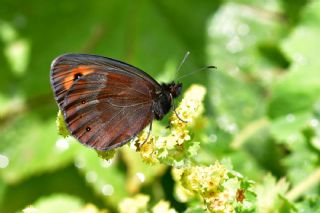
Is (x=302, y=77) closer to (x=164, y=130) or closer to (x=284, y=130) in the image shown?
(x=284, y=130)

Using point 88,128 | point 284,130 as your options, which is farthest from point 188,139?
point 284,130

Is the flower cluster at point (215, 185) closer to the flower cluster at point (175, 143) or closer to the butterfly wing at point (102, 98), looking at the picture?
the flower cluster at point (175, 143)

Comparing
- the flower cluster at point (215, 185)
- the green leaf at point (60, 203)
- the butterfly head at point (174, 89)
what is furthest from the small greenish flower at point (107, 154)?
the green leaf at point (60, 203)

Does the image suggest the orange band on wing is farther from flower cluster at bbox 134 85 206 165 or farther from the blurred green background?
the blurred green background

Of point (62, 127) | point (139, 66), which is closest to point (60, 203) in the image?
point (139, 66)

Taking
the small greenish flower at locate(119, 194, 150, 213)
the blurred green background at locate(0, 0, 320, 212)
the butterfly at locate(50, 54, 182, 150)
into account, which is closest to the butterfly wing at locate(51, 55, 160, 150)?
the butterfly at locate(50, 54, 182, 150)
